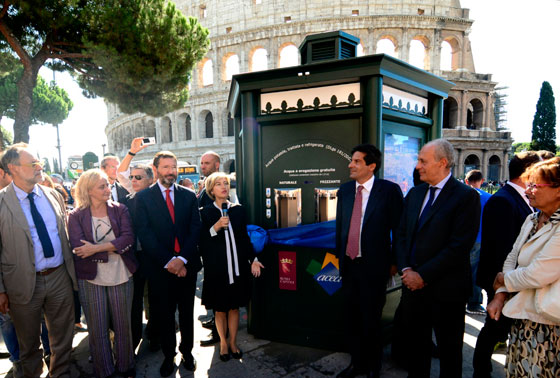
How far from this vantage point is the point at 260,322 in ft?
11.6

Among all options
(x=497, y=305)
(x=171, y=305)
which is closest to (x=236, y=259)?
(x=171, y=305)

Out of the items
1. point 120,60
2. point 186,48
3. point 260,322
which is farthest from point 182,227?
point 186,48

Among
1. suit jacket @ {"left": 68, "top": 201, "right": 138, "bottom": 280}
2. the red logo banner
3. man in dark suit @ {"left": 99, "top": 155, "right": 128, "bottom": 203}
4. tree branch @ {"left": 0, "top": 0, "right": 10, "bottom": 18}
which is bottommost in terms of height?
the red logo banner

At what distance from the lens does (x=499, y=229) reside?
8.48ft

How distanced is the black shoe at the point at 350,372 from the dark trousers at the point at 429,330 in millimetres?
464

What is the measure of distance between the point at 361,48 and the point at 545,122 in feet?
75.2

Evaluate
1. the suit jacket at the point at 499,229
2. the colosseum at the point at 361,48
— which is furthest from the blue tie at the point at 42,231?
the colosseum at the point at 361,48

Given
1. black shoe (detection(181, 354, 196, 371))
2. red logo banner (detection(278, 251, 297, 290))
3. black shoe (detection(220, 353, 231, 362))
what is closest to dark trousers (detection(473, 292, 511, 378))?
red logo banner (detection(278, 251, 297, 290))

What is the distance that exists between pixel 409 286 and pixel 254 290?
1.85 meters

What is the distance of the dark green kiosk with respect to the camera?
3.14m

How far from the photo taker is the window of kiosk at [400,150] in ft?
11.2

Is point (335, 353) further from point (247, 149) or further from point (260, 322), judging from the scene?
point (247, 149)

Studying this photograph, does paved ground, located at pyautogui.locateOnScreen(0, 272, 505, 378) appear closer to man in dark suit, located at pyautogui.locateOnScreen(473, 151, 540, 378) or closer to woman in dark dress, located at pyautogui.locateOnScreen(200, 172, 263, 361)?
woman in dark dress, located at pyautogui.locateOnScreen(200, 172, 263, 361)

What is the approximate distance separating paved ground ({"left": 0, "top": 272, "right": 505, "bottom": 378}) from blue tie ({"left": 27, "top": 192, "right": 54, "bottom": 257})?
137 cm
